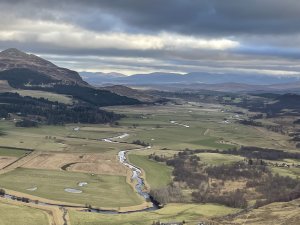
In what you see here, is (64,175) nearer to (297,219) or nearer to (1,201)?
(1,201)

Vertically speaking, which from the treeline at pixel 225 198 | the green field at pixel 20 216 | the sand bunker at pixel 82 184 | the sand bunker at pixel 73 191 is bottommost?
the treeline at pixel 225 198

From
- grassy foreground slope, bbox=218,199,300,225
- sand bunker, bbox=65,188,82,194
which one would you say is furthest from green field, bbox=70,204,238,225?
sand bunker, bbox=65,188,82,194

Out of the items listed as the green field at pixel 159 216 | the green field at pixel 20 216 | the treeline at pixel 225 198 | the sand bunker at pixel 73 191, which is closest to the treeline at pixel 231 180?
the treeline at pixel 225 198

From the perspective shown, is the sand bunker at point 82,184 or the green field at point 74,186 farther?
the sand bunker at point 82,184

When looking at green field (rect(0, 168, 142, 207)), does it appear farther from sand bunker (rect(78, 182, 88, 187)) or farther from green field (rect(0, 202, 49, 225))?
green field (rect(0, 202, 49, 225))

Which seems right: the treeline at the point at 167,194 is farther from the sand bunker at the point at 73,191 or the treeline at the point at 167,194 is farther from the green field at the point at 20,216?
the green field at the point at 20,216

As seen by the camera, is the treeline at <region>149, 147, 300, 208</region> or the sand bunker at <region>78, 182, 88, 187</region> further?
the sand bunker at <region>78, 182, 88, 187</region>
